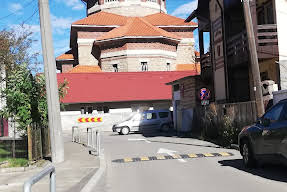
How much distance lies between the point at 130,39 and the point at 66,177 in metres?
40.3

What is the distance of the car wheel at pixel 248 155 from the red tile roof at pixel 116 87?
29.8 m

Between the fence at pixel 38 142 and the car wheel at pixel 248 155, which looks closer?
the car wheel at pixel 248 155

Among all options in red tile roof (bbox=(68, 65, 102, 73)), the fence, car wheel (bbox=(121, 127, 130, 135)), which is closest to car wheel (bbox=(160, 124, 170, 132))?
car wheel (bbox=(121, 127, 130, 135))

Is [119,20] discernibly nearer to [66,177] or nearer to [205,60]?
[205,60]

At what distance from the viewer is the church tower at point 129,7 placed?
195 feet

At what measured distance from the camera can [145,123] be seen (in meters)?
30.7

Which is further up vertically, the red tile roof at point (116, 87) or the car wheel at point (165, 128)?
the red tile roof at point (116, 87)

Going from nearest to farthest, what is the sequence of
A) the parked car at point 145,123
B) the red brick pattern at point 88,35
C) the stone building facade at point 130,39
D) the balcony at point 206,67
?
the balcony at point 206,67 → the parked car at point 145,123 → the stone building facade at point 130,39 → the red brick pattern at point 88,35

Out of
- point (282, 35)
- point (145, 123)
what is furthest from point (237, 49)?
point (145, 123)

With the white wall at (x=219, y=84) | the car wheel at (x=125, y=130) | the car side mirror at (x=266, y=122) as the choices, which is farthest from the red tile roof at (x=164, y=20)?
the car side mirror at (x=266, y=122)

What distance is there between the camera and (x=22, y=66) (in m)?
15.6

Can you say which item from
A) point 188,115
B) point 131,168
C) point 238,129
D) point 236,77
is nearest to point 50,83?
point 131,168

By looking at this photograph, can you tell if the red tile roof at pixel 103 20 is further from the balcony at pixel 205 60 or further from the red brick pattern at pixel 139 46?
the balcony at pixel 205 60

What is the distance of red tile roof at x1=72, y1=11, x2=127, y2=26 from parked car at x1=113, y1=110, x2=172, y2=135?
27.2 m
